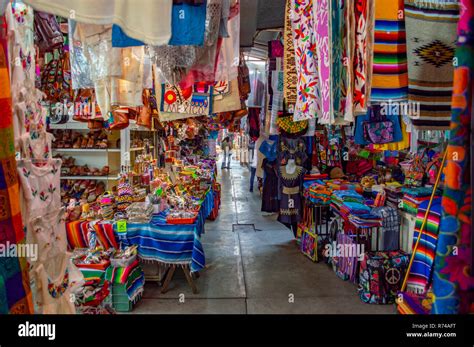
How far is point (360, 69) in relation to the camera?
1.89 m

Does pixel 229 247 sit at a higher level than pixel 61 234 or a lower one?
lower

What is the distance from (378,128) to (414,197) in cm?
152

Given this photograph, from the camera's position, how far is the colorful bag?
159 inches

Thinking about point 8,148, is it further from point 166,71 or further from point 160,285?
point 160,285

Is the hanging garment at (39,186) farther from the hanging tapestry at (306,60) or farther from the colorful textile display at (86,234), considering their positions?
the colorful textile display at (86,234)

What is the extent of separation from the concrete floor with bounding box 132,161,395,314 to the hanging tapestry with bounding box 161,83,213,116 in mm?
2287

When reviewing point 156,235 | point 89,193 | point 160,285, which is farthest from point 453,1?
point 89,193

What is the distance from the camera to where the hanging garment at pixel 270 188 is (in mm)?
7051

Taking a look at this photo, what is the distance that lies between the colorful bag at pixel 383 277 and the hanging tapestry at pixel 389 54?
2829mm

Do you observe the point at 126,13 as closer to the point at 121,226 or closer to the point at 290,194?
the point at 121,226

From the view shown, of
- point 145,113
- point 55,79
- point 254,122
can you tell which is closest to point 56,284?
point 55,79

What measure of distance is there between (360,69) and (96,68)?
86.5 inches

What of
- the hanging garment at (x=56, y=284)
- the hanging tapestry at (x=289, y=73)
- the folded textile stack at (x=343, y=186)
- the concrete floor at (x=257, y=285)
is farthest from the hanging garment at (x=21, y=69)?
the folded textile stack at (x=343, y=186)

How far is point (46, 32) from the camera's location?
3164 mm
